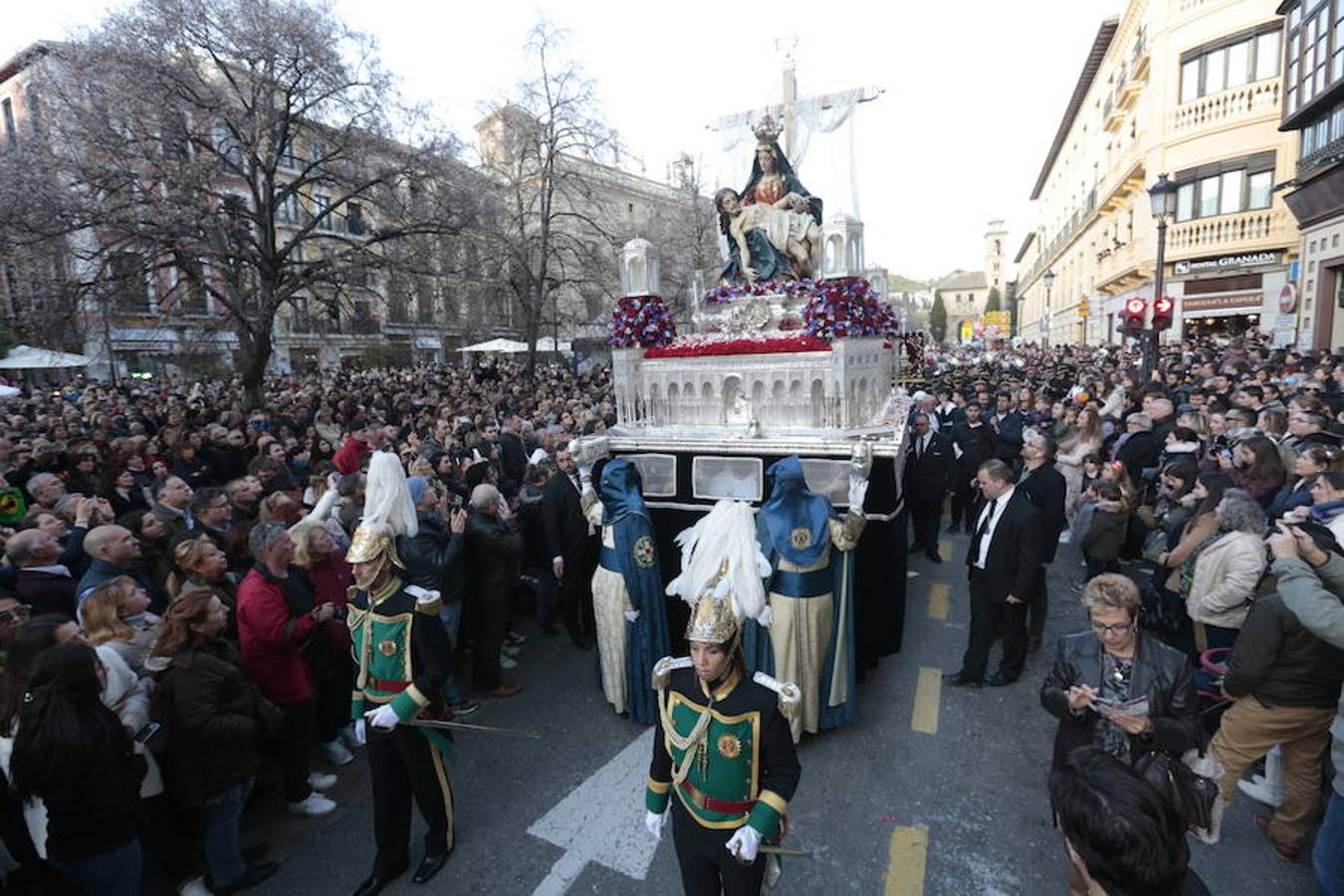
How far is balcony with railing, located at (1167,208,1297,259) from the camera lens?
21672 millimetres

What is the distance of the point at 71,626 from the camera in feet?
9.79

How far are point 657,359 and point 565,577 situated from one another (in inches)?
99.7

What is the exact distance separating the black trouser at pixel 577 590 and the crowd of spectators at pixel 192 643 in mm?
29

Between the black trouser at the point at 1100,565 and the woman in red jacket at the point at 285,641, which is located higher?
the woman in red jacket at the point at 285,641

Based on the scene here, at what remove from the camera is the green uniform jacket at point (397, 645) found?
135 inches

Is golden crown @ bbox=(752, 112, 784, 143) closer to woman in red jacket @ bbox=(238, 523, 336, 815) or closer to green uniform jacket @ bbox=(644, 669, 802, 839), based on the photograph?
woman in red jacket @ bbox=(238, 523, 336, 815)

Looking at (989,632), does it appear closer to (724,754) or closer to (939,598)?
Result: (939,598)

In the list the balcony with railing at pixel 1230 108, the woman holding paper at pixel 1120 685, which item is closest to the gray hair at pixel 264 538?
the woman holding paper at pixel 1120 685

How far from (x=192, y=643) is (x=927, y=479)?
7.42 m

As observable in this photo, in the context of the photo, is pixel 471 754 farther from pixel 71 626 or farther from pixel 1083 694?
pixel 1083 694

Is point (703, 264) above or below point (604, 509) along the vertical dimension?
above

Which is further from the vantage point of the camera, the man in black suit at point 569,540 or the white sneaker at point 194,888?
the man in black suit at point 569,540

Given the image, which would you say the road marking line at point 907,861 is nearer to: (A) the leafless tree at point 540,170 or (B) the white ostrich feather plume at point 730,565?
(B) the white ostrich feather plume at point 730,565

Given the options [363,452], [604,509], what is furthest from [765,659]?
[363,452]
